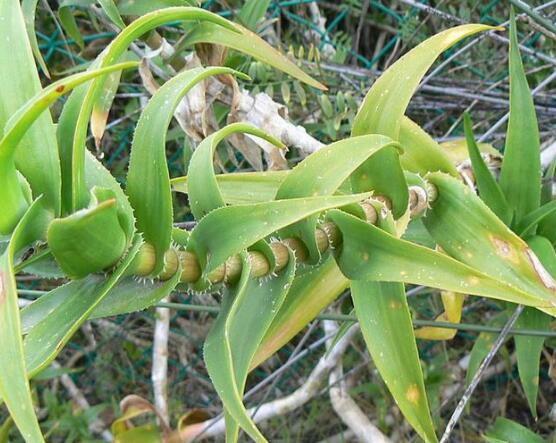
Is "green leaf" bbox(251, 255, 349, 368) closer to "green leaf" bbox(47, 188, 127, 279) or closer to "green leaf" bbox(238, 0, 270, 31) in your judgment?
"green leaf" bbox(47, 188, 127, 279)

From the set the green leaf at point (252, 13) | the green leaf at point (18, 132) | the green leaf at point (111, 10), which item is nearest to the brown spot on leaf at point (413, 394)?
the green leaf at point (18, 132)

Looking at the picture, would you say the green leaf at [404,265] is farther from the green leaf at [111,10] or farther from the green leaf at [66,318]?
the green leaf at [111,10]

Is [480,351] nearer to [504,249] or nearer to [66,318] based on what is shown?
[504,249]

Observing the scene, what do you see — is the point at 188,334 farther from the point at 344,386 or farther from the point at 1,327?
the point at 1,327

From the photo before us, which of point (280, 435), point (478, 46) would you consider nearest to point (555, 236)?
point (478, 46)

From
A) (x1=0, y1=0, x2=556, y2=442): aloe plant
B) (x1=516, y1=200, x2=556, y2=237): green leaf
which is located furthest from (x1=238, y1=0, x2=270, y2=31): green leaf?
(x1=516, y1=200, x2=556, y2=237): green leaf
